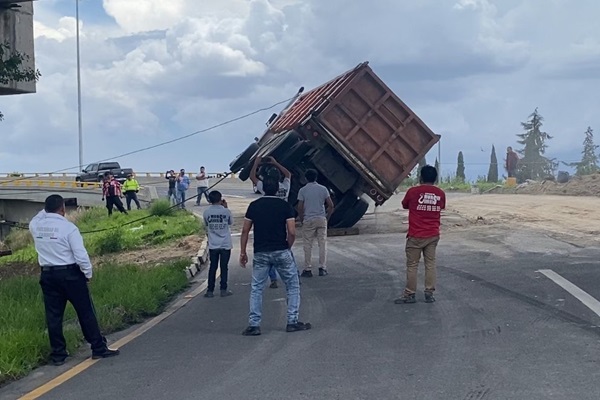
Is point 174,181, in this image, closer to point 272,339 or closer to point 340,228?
point 340,228

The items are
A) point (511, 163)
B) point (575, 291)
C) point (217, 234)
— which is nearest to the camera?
point (575, 291)

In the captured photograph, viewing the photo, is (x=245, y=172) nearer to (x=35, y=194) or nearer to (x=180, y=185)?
(x=180, y=185)

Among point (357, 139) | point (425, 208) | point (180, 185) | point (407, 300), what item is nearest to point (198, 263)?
point (357, 139)

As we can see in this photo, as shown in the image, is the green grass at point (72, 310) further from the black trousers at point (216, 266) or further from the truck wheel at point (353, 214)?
the truck wheel at point (353, 214)

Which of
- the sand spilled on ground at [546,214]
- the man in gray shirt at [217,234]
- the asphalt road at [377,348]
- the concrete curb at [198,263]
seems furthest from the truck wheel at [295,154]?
the man in gray shirt at [217,234]

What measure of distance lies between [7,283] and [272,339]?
671 centimetres

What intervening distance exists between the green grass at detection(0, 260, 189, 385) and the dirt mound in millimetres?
Answer: 24184

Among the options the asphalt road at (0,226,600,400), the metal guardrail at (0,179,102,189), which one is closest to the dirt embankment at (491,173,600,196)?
the metal guardrail at (0,179,102,189)

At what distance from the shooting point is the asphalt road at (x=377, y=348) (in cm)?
720

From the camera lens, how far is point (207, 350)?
29.5 ft

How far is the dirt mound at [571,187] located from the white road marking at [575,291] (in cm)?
2351

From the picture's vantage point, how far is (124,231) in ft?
86.1

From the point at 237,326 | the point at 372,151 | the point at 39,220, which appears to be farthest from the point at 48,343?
the point at 372,151

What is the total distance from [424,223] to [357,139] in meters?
8.64
